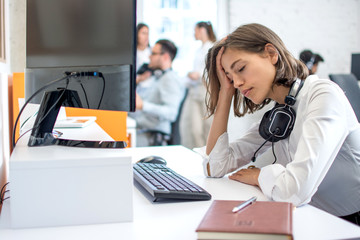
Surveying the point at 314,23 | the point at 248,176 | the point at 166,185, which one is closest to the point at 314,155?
the point at 248,176

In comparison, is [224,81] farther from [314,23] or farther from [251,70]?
[314,23]

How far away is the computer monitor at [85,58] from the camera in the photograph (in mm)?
845

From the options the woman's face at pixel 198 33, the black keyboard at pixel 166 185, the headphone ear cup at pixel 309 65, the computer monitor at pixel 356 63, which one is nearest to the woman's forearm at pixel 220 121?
the black keyboard at pixel 166 185

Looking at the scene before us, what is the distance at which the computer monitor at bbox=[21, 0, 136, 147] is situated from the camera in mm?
845

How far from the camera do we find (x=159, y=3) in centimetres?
456

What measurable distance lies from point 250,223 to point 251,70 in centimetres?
68

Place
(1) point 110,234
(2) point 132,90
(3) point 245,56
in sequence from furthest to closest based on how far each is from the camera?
1. (3) point 245,56
2. (2) point 132,90
3. (1) point 110,234

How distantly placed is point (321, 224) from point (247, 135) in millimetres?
642

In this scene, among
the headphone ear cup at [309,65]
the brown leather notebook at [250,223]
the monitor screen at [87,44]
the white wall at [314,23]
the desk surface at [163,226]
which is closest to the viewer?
the brown leather notebook at [250,223]

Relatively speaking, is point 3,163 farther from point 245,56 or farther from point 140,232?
point 245,56

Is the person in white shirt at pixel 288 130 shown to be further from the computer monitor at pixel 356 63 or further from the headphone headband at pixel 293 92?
the computer monitor at pixel 356 63

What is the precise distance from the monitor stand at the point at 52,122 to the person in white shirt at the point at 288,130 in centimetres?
40

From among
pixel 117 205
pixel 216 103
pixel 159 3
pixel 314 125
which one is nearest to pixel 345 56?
pixel 159 3

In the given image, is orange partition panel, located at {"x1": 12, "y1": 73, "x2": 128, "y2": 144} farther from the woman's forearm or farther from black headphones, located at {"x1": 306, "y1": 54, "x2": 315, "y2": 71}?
black headphones, located at {"x1": 306, "y1": 54, "x2": 315, "y2": 71}
